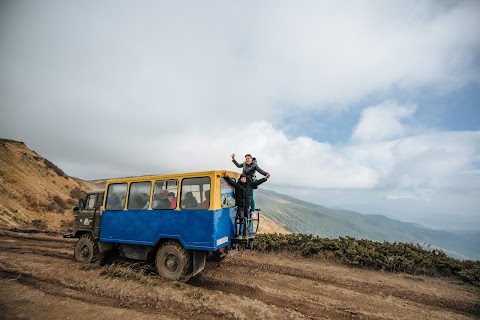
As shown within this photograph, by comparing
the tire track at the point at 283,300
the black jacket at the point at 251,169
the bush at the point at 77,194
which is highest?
the bush at the point at 77,194

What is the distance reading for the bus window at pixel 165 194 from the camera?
7039 millimetres

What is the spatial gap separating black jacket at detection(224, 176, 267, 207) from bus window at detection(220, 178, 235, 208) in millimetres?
163

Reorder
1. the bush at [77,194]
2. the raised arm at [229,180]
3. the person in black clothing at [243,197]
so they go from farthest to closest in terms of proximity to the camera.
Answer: the bush at [77,194] → the person in black clothing at [243,197] → the raised arm at [229,180]

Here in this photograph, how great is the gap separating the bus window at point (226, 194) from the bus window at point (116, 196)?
3471mm

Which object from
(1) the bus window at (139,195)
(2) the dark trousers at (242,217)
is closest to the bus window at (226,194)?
(2) the dark trousers at (242,217)

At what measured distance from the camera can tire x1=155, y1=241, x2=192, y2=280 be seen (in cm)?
665

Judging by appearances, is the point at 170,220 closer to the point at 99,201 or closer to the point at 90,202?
the point at 99,201

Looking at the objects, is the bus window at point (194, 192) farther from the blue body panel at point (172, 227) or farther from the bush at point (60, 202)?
the bush at point (60, 202)

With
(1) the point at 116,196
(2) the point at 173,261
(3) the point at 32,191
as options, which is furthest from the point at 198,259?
(3) the point at 32,191

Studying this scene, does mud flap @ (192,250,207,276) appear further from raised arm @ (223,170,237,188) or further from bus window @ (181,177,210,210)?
raised arm @ (223,170,237,188)

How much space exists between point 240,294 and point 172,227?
2.63 m

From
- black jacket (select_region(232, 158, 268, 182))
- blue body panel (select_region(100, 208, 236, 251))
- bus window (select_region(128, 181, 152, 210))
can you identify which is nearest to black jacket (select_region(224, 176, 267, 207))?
black jacket (select_region(232, 158, 268, 182))

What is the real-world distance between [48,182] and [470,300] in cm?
4209

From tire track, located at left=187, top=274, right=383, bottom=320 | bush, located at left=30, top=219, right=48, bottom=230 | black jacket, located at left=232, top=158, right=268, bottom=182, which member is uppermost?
black jacket, located at left=232, top=158, right=268, bottom=182
